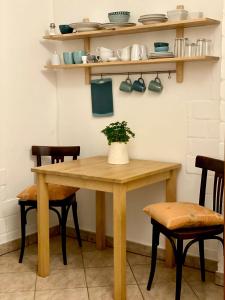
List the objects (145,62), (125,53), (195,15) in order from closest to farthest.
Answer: (195,15) < (145,62) < (125,53)

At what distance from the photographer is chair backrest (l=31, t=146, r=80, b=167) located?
3725 millimetres

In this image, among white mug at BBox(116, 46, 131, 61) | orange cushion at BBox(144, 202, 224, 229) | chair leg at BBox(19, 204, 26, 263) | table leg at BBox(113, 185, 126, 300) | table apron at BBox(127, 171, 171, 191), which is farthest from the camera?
chair leg at BBox(19, 204, 26, 263)

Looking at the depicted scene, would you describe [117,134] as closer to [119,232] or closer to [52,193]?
[52,193]

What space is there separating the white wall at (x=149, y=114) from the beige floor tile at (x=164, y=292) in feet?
1.27

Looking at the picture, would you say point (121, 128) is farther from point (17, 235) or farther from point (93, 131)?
Answer: point (17, 235)

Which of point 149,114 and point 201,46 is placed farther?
point 149,114

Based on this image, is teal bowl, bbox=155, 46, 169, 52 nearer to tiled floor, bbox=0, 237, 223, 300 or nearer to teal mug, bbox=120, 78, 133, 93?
teal mug, bbox=120, 78, 133, 93

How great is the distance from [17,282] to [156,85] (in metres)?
1.67

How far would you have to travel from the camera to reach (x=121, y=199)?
2.77 metres

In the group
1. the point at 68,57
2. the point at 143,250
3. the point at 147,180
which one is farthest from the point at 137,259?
the point at 68,57

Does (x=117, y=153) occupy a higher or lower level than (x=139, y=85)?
lower

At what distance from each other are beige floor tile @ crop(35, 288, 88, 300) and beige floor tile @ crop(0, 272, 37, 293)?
0.39 ft

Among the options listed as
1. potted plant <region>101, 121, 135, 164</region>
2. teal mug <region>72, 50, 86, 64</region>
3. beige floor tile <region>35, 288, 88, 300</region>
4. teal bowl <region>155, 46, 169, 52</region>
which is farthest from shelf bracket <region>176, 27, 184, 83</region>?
beige floor tile <region>35, 288, 88, 300</region>

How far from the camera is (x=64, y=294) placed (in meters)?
2.96
